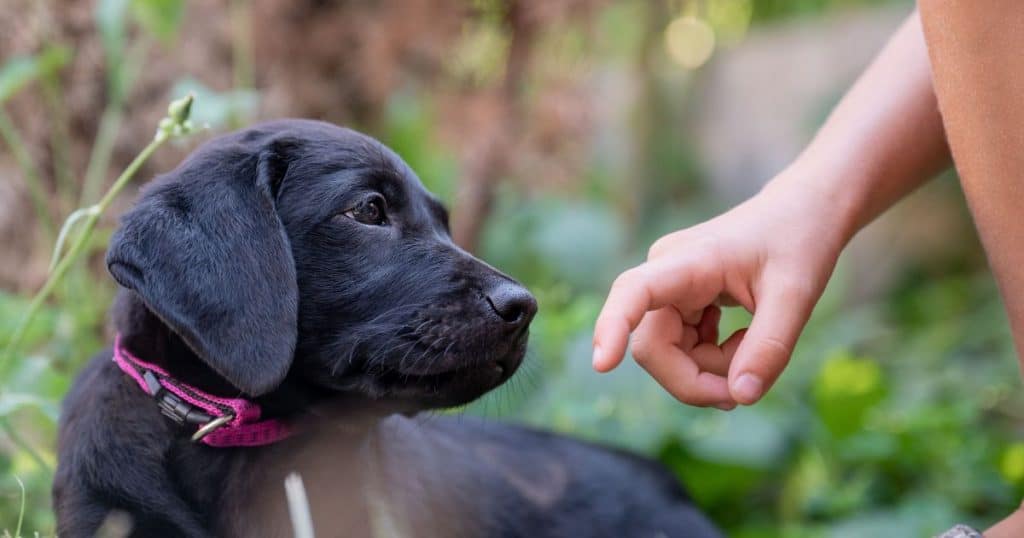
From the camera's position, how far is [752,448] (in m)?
3.27

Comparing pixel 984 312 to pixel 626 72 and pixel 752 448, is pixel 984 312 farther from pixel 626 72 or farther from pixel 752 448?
pixel 626 72

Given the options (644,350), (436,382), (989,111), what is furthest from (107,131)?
(989,111)

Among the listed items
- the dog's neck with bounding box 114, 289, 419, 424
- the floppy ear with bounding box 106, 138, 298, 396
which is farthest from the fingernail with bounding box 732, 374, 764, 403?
the floppy ear with bounding box 106, 138, 298, 396

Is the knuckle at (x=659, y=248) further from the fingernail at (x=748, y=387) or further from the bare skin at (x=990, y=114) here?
the bare skin at (x=990, y=114)

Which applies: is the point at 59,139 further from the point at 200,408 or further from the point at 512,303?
the point at 512,303

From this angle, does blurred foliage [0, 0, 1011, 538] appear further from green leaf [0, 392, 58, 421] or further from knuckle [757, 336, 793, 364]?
knuckle [757, 336, 793, 364]

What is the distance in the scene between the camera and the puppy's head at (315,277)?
1.86 meters

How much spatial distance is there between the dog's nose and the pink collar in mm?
455

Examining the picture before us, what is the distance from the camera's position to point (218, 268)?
6.23ft

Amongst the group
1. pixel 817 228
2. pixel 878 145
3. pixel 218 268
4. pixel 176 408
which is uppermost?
pixel 878 145

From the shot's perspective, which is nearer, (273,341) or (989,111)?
(989,111)

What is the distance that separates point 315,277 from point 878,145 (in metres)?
1.06

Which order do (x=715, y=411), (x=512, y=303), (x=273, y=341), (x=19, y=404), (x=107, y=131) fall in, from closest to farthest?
(x=273, y=341) < (x=512, y=303) < (x=19, y=404) < (x=107, y=131) < (x=715, y=411)

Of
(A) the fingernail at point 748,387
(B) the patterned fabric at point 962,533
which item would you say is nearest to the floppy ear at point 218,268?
(A) the fingernail at point 748,387
